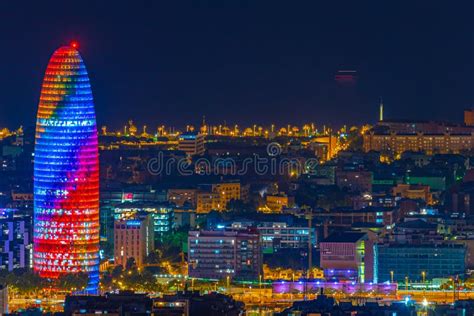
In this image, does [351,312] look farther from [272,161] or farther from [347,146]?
[347,146]

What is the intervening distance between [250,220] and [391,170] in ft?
36.1

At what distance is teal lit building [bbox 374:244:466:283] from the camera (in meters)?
49.6

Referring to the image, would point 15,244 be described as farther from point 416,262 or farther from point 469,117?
point 469,117

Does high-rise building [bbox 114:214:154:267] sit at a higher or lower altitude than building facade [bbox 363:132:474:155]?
lower

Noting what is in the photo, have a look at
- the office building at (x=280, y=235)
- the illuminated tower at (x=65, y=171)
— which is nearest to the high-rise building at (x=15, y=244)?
the illuminated tower at (x=65, y=171)

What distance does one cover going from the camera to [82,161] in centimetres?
4816

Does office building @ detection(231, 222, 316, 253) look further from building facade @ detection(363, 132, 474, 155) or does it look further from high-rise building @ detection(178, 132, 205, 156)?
building facade @ detection(363, 132, 474, 155)

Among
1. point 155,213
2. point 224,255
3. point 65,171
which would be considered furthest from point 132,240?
point 65,171

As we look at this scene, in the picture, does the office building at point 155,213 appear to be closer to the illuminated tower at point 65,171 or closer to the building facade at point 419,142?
the illuminated tower at point 65,171

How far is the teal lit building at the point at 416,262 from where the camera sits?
163 ft

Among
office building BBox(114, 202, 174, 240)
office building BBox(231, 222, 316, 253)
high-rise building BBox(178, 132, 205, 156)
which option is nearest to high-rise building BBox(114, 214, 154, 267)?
office building BBox(114, 202, 174, 240)

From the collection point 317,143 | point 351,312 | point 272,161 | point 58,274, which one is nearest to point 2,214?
point 58,274

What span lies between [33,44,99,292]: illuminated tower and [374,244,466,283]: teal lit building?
13.3 feet

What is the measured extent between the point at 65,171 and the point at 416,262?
17.1 feet
